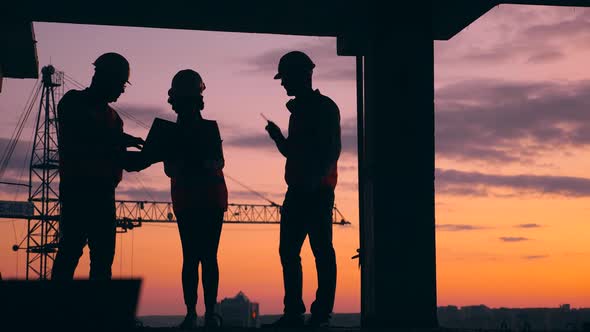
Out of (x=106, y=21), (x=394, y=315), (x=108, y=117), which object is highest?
(x=106, y=21)

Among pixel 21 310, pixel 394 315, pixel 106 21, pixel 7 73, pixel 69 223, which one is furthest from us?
pixel 7 73

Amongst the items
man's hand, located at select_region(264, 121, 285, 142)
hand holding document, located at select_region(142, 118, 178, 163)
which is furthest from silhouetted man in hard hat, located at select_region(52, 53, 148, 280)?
man's hand, located at select_region(264, 121, 285, 142)

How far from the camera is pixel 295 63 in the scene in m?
8.55

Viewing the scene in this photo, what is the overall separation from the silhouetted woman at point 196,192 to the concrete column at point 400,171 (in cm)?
234

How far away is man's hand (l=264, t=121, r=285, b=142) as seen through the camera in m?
8.65

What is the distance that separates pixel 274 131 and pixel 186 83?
963mm

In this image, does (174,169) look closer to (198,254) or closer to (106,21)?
(198,254)

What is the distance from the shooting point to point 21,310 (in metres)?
4.40

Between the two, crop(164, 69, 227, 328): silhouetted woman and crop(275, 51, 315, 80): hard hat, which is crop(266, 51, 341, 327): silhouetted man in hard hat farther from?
crop(164, 69, 227, 328): silhouetted woman

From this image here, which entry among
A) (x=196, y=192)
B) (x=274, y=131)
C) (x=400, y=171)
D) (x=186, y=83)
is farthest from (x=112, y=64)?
(x=400, y=171)

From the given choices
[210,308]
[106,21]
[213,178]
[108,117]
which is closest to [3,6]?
[106,21]

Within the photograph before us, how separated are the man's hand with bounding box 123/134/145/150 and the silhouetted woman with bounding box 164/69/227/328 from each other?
40 cm

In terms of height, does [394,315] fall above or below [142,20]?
below

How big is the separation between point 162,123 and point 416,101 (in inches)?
120
